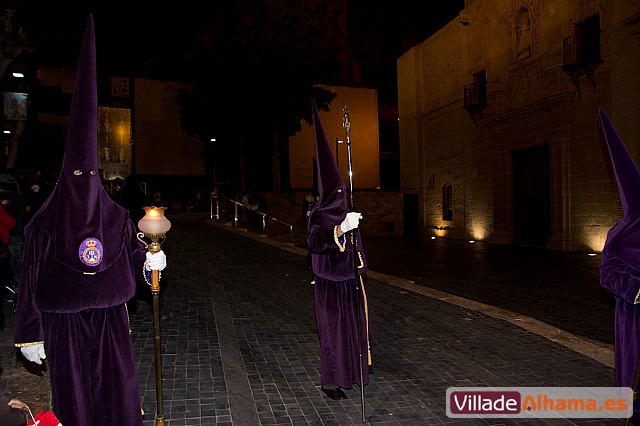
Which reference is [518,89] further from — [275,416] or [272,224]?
[275,416]

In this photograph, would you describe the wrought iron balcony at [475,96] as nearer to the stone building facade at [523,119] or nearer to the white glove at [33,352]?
the stone building facade at [523,119]

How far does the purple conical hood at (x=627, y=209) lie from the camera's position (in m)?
3.41

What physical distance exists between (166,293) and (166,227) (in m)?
6.14

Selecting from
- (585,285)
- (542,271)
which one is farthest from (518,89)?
(585,285)

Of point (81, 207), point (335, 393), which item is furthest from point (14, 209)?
point (335, 393)

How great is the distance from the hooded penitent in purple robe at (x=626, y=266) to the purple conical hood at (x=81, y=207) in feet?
11.8

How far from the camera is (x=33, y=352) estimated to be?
291 centimetres

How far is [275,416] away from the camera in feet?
13.4

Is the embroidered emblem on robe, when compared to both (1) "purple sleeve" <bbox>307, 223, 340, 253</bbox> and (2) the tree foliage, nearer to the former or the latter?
(1) "purple sleeve" <bbox>307, 223, 340, 253</bbox>

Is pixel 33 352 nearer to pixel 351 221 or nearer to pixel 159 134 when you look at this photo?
pixel 351 221

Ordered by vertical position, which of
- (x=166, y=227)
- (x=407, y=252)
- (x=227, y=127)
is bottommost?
(x=407, y=252)

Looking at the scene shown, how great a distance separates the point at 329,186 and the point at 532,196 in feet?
60.4

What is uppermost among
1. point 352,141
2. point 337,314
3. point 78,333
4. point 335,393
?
point 352,141

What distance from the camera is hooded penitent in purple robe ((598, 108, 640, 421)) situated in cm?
341
